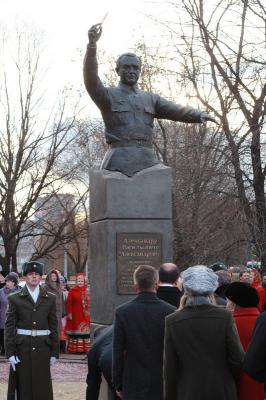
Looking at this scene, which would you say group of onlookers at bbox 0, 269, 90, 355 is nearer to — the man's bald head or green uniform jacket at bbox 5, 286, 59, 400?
green uniform jacket at bbox 5, 286, 59, 400

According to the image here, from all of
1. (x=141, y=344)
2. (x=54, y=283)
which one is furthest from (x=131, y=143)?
(x=54, y=283)

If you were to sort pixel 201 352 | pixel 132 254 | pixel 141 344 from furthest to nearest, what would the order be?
pixel 132 254 → pixel 141 344 → pixel 201 352

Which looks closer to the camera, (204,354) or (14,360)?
(204,354)

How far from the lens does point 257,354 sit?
5.04 m

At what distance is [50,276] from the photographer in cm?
1692

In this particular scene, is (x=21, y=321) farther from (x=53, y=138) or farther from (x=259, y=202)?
(x=53, y=138)

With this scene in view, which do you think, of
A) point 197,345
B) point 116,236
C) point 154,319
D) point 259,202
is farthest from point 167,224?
point 259,202

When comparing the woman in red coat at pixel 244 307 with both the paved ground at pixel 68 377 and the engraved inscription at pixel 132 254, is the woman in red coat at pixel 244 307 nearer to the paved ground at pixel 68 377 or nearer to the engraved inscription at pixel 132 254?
the engraved inscription at pixel 132 254

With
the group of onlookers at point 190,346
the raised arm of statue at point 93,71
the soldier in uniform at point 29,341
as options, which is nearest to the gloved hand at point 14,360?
the soldier in uniform at point 29,341

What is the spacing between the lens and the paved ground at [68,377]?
38.3ft

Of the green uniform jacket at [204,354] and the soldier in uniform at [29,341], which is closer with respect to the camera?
the green uniform jacket at [204,354]

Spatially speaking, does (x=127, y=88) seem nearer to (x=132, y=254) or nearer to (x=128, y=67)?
(x=128, y=67)

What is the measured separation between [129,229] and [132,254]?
0.29m

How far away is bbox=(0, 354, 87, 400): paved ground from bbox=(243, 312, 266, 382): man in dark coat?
Result: 6496mm
